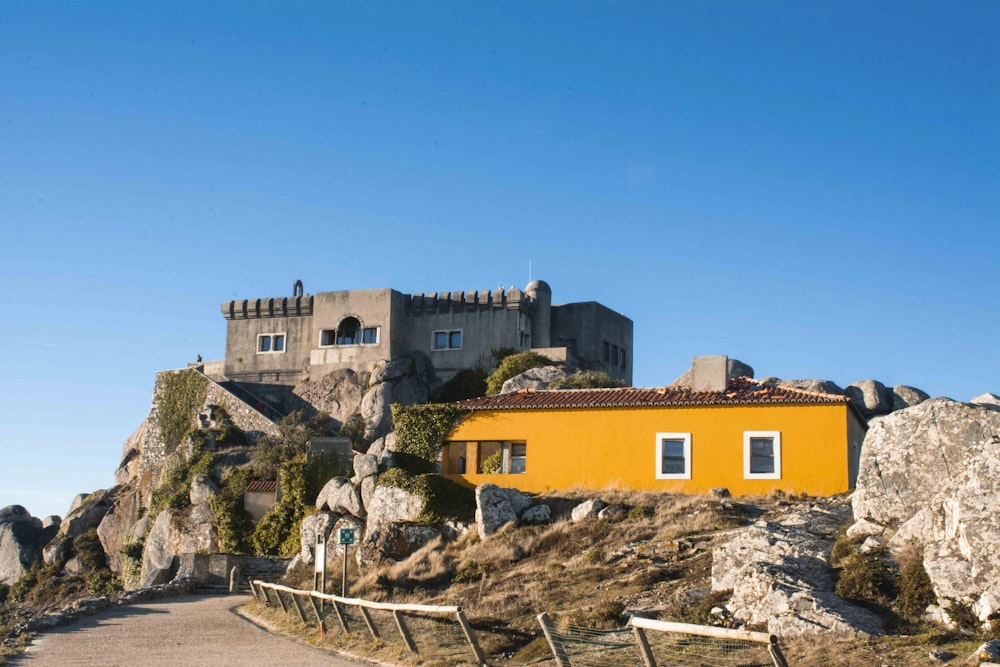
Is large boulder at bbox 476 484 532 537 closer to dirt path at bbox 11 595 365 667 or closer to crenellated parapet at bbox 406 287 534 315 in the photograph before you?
dirt path at bbox 11 595 365 667

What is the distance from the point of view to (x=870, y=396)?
1778 inches

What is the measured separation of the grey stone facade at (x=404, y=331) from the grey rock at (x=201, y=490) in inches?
517

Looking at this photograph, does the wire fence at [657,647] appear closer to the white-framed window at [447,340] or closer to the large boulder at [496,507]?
the large boulder at [496,507]

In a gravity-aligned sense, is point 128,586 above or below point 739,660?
below

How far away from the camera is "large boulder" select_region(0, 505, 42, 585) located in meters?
54.1

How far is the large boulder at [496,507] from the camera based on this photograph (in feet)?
98.5

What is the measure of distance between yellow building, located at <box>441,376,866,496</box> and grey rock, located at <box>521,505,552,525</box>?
307 cm

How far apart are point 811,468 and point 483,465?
986cm

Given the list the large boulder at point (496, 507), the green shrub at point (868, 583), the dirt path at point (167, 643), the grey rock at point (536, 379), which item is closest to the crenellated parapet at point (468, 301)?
the grey rock at point (536, 379)

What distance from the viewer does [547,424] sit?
34.3 meters

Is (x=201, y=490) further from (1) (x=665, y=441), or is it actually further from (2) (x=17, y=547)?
(1) (x=665, y=441)

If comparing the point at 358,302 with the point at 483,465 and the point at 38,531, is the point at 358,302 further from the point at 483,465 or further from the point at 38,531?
the point at 483,465

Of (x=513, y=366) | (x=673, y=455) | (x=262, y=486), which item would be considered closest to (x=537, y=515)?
(x=673, y=455)

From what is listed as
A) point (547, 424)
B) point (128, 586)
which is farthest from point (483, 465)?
point (128, 586)
